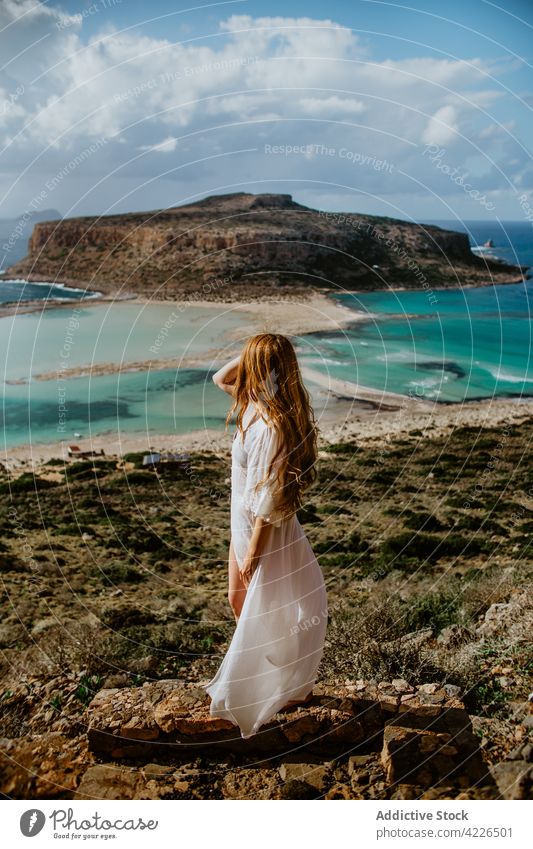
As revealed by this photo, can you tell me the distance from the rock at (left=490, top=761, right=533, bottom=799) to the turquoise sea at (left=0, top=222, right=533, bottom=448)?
91.3 ft

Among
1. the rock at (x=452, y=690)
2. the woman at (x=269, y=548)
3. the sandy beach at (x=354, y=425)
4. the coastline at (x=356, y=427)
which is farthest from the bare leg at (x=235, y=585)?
the sandy beach at (x=354, y=425)

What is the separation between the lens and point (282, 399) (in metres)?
4.43

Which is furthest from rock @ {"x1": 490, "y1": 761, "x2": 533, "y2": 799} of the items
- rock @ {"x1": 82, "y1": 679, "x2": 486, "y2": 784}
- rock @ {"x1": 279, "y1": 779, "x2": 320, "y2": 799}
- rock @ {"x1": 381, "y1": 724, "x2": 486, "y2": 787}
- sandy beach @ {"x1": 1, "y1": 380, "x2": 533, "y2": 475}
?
sandy beach @ {"x1": 1, "y1": 380, "x2": 533, "y2": 475}

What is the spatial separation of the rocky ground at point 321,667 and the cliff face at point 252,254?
41887mm

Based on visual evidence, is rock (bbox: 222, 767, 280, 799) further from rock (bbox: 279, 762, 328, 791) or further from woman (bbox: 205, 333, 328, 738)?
woman (bbox: 205, 333, 328, 738)

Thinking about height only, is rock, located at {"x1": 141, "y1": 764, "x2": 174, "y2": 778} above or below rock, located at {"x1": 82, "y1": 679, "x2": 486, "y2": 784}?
below

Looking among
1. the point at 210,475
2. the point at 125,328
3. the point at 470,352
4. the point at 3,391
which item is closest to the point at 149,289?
the point at 125,328

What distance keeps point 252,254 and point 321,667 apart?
2526 inches

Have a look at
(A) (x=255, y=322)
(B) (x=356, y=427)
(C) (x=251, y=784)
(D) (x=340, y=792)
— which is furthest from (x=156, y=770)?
(A) (x=255, y=322)

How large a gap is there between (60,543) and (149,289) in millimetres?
50469

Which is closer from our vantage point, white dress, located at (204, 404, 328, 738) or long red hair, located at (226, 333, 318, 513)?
long red hair, located at (226, 333, 318, 513)

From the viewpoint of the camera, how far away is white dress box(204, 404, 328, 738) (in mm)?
4488

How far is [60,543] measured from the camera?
52.3 ft
